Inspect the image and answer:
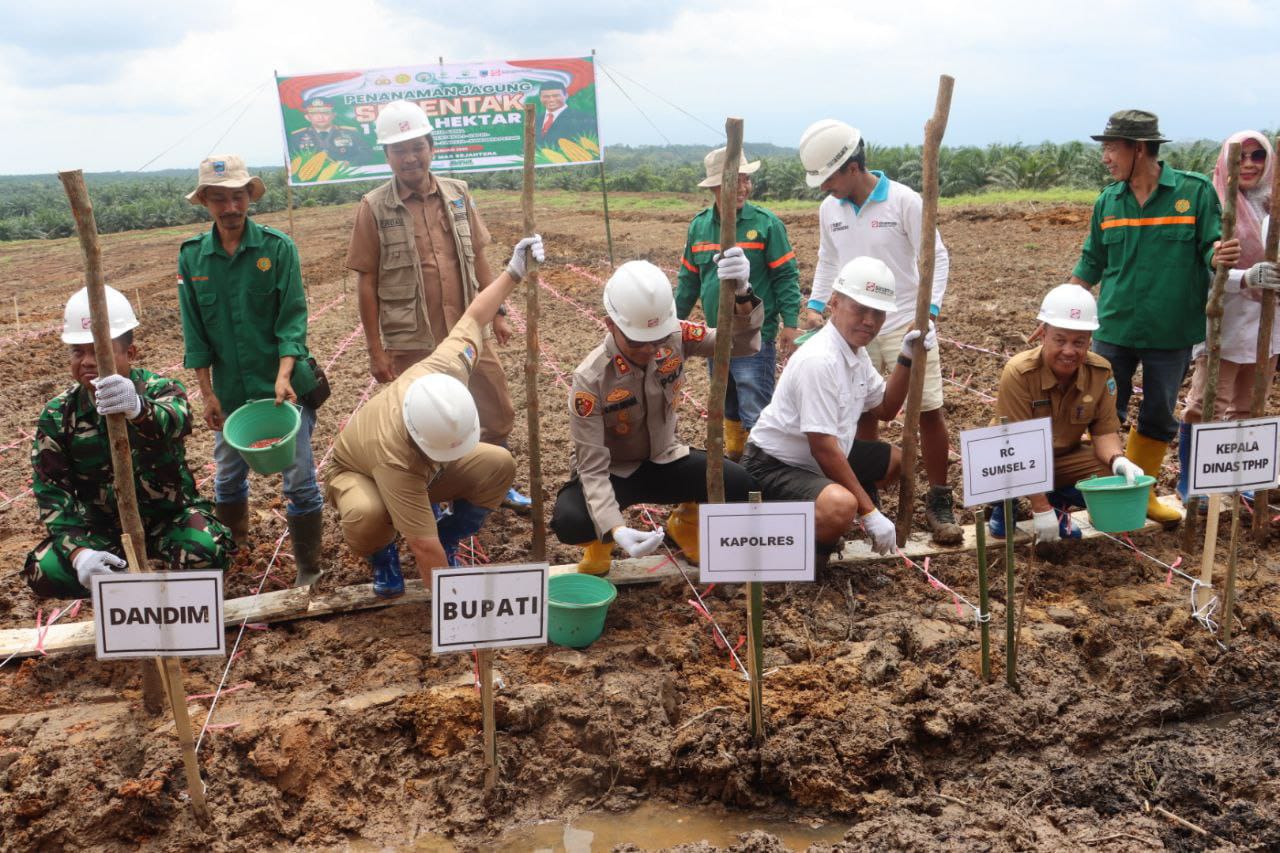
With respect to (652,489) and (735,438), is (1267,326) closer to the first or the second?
(735,438)

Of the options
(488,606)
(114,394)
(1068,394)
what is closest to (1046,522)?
(1068,394)

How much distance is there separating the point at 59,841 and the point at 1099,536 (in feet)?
13.4

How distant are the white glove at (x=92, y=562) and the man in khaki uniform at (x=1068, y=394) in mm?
3391

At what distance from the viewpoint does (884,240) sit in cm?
402

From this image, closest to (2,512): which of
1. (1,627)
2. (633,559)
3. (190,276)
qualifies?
(1,627)

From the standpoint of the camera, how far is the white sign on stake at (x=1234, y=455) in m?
3.22

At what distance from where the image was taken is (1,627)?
12.5 feet

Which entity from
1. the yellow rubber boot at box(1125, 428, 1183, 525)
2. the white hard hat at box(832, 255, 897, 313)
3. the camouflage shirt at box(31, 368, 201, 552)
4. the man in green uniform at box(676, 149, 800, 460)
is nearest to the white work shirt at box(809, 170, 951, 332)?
the man in green uniform at box(676, 149, 800, 460)

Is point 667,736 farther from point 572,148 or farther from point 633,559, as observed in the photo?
point 572,148

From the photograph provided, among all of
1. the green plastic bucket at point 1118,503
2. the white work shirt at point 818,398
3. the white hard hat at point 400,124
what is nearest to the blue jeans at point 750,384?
the white work shirt at point 818,398

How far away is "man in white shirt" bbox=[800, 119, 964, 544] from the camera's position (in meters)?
3.91

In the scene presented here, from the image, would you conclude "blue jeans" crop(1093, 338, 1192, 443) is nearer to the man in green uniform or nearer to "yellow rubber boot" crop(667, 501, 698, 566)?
the man in green uniform

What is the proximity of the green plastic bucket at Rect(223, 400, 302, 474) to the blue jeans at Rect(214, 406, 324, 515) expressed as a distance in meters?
0.07

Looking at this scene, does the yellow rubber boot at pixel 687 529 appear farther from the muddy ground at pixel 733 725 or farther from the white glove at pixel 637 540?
the white glove at pixel 637 540
